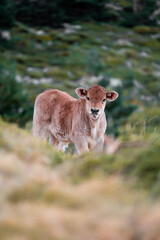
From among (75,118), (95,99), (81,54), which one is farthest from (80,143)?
(81,54)

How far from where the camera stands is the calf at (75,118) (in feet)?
37.7

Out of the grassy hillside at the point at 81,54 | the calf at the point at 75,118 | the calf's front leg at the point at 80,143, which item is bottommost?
the calf's front leg at the point at 80,143

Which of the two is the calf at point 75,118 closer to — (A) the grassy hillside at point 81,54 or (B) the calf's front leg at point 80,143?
(B) the calf's front leg at point 80,143

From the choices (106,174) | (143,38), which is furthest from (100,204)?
(143,38)

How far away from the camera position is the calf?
452 inches

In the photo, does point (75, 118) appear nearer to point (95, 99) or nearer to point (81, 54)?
point (95, 99)

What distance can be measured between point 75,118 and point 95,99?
2.83 ft

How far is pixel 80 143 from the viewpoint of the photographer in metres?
11.4

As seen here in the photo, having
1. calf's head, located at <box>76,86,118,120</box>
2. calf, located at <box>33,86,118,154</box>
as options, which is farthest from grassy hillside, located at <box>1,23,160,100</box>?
calf's head, located at <box>76,86,118,120</box>

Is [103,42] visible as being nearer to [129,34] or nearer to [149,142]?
[129,34]

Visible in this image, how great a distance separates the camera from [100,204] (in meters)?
4.27

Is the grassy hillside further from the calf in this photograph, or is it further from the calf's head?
the calf's head

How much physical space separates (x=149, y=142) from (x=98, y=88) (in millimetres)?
5357

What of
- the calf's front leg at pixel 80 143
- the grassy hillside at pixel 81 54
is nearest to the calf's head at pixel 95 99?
the calf's front leg at pixel 80 143
